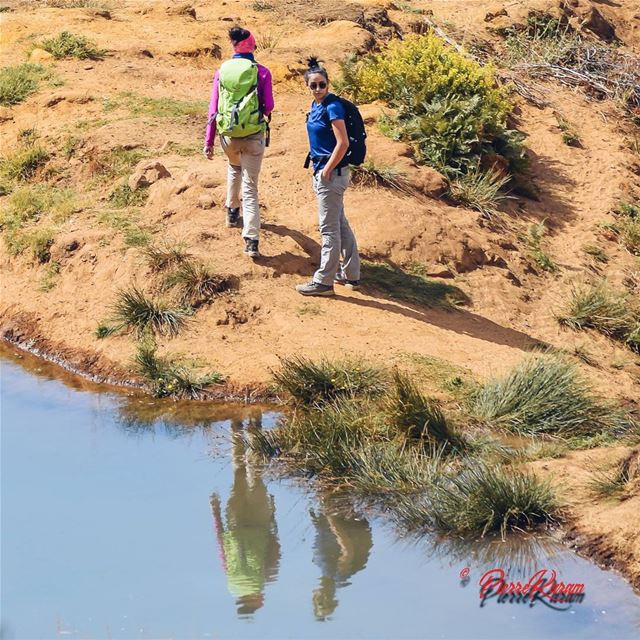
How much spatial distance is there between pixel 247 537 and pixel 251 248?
4.08 m

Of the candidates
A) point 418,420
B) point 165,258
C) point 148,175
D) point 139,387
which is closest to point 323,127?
point 165,258

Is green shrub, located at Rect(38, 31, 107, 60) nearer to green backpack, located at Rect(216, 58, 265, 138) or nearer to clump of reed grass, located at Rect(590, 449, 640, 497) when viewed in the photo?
green backpack, located at Rect(216, 58, 265, 138)

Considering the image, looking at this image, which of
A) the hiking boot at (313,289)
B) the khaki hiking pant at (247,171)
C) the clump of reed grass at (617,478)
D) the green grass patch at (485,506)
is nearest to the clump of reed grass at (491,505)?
the green grass patch at (485,506)

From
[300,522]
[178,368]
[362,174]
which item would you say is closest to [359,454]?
[300,522]

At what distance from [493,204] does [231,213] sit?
309cm

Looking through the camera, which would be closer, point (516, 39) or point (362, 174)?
point (362, 174)

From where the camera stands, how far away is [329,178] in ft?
33.1

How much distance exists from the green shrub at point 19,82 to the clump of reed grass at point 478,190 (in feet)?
16.9

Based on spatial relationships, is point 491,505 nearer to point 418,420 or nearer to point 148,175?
point 418,420

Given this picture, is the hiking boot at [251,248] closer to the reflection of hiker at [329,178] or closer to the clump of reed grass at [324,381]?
the reflection of hiker at [329,178]

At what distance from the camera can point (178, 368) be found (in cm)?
1007

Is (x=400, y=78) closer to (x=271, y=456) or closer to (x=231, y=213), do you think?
(x=231, y=213)

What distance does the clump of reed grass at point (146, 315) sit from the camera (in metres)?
10.6

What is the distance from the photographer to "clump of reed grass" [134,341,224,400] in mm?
9859
